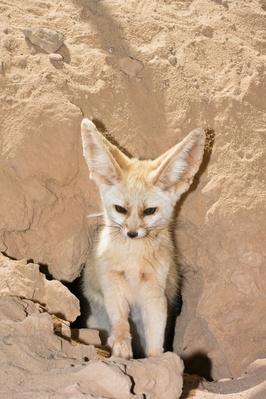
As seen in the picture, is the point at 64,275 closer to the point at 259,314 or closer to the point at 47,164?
the point at 47,164

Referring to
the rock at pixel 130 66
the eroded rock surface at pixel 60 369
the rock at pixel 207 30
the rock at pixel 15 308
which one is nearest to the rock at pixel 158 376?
the eroded rock surface at pixel 60 369

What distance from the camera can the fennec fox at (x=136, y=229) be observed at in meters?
3.71

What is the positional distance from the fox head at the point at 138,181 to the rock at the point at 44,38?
0.97 metres

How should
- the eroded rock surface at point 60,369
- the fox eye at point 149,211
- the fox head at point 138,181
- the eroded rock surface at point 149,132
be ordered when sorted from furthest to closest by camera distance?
the eroded rock surface at point 149,132
the fox eye at point 149,211
the fox head at point 138,181
the eroded rock surface at point 60,369

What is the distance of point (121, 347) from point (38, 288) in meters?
0.71

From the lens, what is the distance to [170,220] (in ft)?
13.6

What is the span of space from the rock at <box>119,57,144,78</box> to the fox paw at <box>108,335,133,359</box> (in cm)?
210

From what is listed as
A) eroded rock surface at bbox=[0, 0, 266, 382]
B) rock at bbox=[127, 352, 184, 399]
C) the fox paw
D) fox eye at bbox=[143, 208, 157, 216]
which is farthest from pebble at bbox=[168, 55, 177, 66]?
rock at bbox=[127, 352, 184, 399]

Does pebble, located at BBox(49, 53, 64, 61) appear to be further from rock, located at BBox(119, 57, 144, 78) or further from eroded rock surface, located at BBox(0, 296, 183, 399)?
eroded rock surface, located at BBox(0, 296, 183, 399)

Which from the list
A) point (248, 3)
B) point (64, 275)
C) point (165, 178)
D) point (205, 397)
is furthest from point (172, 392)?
point (248, 3)

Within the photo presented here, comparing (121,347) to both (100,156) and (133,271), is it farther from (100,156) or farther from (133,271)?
(100,156)

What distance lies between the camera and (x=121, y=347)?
363 cm

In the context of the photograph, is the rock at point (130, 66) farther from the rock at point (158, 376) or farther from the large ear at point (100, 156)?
the rock at point (158, 376)

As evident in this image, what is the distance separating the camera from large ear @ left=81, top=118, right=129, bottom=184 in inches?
142
